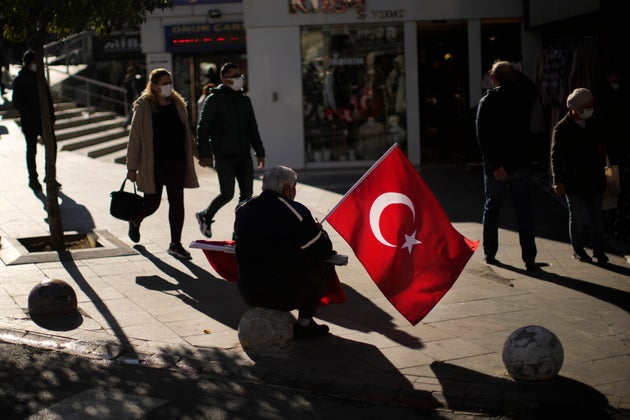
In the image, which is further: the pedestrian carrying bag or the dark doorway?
the dark doorway

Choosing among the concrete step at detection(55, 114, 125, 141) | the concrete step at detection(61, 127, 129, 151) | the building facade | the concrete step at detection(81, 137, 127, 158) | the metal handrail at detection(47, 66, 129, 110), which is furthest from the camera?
the metal handrail at detection(47, 66, 129, 110)

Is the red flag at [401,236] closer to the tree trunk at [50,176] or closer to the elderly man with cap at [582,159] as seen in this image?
the elderly man with cap at [582,159]

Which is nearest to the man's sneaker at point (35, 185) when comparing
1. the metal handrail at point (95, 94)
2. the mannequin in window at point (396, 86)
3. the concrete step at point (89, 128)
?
the mannequin in window at point (396, 86)

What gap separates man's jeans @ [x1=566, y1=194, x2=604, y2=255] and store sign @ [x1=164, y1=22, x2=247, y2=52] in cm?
1637

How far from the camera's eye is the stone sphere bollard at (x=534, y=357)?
21.0ft

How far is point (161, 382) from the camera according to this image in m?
6.71

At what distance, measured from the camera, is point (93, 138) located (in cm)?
2139

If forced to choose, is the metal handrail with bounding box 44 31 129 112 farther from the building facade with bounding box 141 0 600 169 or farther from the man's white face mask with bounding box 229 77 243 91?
the man's white face mask with bounding box 229 77 243 91

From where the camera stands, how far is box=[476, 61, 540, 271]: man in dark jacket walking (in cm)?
959

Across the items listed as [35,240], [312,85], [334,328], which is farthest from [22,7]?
[312,85]

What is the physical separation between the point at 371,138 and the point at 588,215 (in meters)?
8.63

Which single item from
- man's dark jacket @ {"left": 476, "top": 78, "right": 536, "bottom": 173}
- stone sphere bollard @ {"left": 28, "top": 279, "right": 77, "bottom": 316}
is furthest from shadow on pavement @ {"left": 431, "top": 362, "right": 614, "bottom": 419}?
man's dark jacket @ {"left": 476, "top": 78, "right": 536, "bottom": 173}

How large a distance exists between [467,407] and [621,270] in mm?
4004

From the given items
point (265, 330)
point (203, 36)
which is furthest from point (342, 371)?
point (203, 36)
